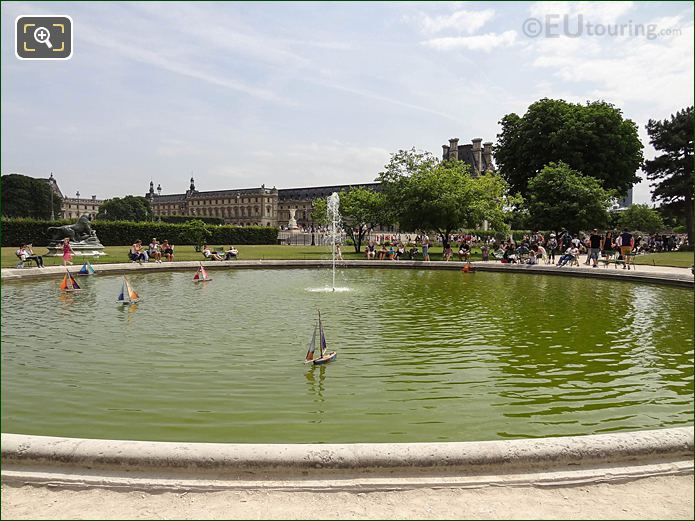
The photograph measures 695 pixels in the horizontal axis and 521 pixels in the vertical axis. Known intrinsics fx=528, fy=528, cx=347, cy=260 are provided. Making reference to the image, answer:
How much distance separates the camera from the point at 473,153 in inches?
4291

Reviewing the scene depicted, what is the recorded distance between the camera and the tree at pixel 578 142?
45781 millimetres

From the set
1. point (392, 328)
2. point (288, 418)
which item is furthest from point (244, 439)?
point (392, 328)

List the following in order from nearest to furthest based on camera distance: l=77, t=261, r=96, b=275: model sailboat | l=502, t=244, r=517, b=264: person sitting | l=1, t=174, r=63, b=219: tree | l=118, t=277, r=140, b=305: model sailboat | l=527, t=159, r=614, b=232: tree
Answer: l=118, t=277, r=140, b=305: model sailboat → l=77, t=261, r=96, b=275: model sailboat → l=502, t=244, r=517, b=264: person sitting → l=527, t=159, r=614, b=232: tree → l=1, t=174, r=63, b=219: tree

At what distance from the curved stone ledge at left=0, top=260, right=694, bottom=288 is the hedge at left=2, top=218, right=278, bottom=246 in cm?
1949

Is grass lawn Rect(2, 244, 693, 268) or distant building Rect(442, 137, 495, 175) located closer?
grass lawn Rect(2, 244, 693, 268)

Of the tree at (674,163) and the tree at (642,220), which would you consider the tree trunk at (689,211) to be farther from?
the tree at (642,220)

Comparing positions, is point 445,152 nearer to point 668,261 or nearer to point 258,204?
point 258,204

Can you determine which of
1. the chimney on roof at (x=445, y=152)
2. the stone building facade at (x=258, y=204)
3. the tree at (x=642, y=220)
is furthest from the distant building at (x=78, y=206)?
the tree at (x=642, y=220)

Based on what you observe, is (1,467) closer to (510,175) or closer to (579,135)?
(579,135)

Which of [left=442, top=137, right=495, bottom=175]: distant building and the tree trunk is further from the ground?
[left=442, top=137, right=495, bottom=175]: distant building

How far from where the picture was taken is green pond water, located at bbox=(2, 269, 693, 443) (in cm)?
565

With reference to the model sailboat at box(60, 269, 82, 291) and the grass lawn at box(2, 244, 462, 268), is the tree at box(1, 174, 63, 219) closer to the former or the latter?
the grass lawn at box(2, 244, 462, 268)

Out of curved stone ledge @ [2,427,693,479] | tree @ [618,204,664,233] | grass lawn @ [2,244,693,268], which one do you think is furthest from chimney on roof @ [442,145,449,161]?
curved stone ledge @ [2,427,693,479]

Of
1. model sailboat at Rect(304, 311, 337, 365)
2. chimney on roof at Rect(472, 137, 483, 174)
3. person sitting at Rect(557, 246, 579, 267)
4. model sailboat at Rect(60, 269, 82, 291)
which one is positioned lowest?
model sailboat at Rect(304, 311, 337, 365)
